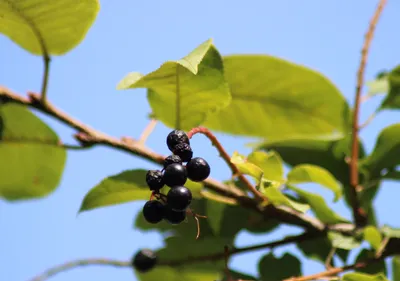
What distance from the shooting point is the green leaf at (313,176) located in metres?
1.47

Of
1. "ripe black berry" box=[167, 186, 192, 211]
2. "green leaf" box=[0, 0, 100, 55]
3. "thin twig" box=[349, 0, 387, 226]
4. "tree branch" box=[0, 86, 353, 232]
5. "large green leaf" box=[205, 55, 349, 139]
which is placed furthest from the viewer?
"large green leaf" box=[205, 55, 349, 139]

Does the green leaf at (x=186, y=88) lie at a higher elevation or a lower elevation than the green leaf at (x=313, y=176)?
higher

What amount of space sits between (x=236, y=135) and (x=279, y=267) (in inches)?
17.5

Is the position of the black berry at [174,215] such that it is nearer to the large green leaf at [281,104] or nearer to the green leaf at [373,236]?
the green leaf at [373,236]

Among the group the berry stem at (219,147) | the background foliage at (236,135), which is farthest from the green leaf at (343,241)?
the berry stem at (219,147)

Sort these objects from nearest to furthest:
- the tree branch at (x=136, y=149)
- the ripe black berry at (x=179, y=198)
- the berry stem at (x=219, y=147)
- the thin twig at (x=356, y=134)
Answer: the ripe black berry at (x=179, y=198)
the berry stem at (x=219, y=147)
the tree branch at (x=136, y=149)
the thin twig at (x=356, y=134)

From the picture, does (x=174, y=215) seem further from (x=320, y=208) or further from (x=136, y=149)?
(x=320, y=208)

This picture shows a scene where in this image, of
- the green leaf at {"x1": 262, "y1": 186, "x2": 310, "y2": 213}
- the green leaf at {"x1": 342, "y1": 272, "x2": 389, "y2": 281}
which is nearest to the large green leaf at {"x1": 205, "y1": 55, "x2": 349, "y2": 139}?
the green leaf at {"x1": 262, "y1": 186, "x2": 310, "y2": 213}

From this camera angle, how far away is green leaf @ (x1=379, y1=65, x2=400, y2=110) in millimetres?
1818

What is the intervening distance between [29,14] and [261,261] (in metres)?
0.89

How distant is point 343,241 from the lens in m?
1.45

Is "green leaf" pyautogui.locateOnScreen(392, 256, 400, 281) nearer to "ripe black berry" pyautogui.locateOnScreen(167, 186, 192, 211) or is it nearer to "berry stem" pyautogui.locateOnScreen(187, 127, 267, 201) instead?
"berry stem" pyautogui.locateOnScreen(187, 127, 267, 201)

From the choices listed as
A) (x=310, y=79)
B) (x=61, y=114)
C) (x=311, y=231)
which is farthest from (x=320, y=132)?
(x=61, y=114)

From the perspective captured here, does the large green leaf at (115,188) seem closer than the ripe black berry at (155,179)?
No
